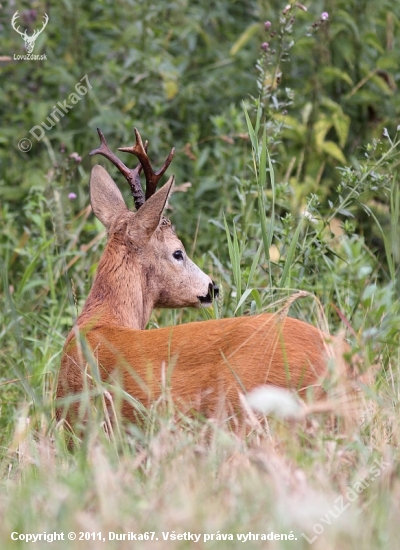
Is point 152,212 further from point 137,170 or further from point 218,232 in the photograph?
point 218,232

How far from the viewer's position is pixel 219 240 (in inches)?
225

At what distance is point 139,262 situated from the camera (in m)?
4.68

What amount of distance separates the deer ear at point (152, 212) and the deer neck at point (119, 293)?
13 centimetres

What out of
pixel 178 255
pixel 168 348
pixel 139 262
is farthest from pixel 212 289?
pixel 168 348

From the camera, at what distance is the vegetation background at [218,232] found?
253cm

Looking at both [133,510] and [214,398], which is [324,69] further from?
[133,510]

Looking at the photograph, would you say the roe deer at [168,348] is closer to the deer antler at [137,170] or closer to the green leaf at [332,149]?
the deer antler at [137,170]

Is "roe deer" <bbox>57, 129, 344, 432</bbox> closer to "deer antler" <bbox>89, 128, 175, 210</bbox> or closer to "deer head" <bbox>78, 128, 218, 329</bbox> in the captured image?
"deer head" <bbox>78, 128, 218, 329</bbox>

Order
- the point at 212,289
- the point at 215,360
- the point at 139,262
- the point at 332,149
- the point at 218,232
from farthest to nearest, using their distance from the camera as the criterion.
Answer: the point at 332,149
the point at 218,232
the point at 212,289
the point at 139,262
the point at 215,360

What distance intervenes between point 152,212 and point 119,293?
41 centimetres

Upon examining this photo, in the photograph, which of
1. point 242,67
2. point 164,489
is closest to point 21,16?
point 242,67

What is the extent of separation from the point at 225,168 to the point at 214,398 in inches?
124

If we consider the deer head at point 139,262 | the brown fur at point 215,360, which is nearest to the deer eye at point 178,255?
the deer head at point 139,262

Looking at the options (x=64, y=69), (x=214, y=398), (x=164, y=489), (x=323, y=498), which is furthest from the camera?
(x=64, y=69)
